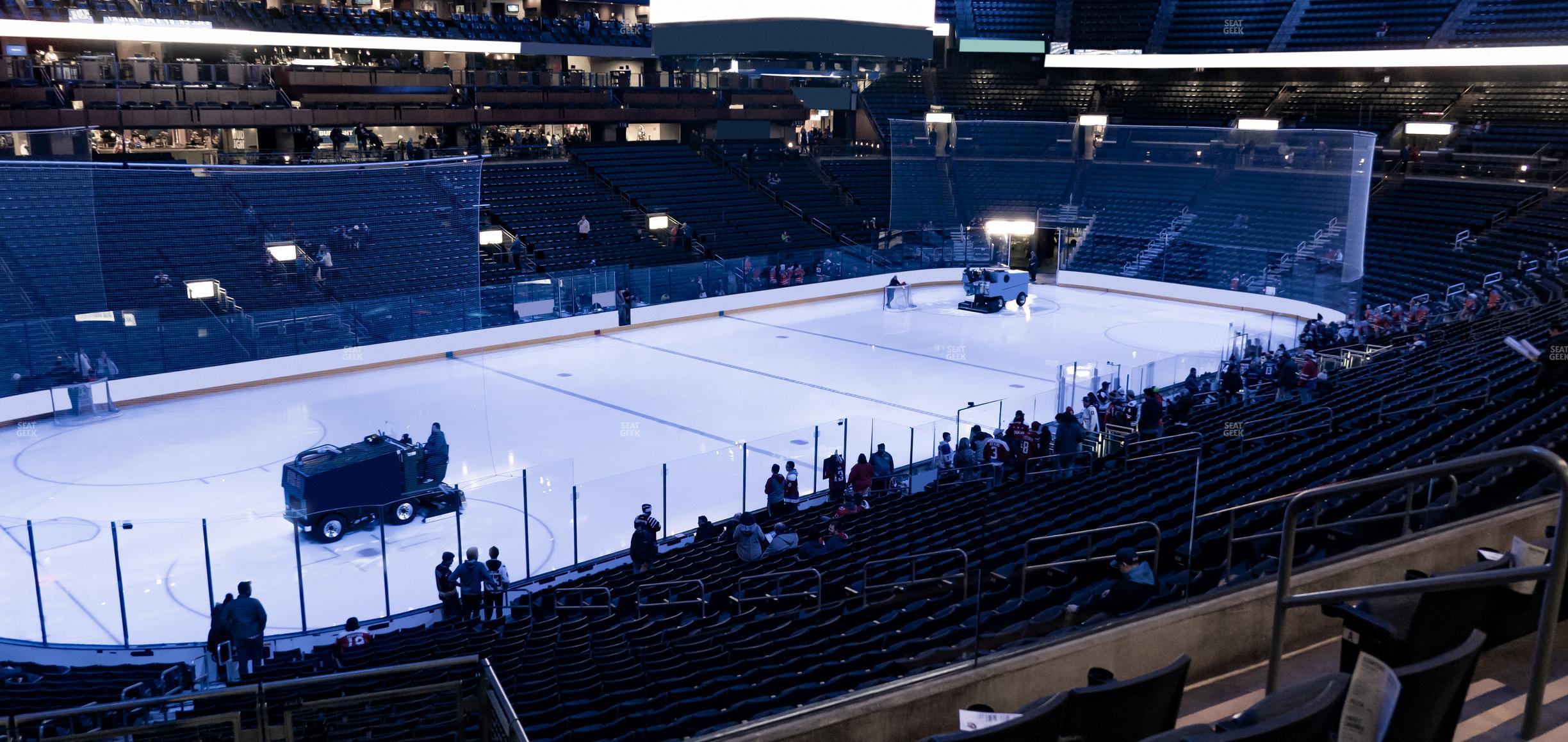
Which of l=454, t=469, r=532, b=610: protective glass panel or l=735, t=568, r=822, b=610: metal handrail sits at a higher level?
l=735, t=568, r=822, b=610: metal handrail

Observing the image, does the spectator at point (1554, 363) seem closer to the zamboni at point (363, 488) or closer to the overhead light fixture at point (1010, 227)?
the zamboni at point (363, 488)

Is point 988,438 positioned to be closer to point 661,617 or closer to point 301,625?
point 661,617

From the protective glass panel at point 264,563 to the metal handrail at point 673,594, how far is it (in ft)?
11.5

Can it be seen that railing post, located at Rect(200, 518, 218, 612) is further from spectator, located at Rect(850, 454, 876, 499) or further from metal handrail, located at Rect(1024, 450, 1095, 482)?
metal handrail, located at Rect(1024, 450, 1095, 482)

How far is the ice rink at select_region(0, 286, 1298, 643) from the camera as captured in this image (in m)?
11.9

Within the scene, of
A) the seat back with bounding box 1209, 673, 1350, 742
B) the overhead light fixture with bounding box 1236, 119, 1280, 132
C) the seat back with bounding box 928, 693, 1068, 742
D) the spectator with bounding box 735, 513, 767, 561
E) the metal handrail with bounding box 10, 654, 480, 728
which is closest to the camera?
the seat back with bounding box 1209, 673, 1350, 742

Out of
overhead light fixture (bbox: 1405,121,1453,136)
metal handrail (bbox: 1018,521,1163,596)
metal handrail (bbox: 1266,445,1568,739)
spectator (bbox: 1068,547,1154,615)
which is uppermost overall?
overhead light fixture (bbox: 1405,121,1453,136)

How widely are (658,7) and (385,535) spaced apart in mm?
8333

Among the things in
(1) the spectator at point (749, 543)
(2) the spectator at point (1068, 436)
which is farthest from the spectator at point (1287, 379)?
(1) the spectator at point (749, 543)

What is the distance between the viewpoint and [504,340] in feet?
90.1

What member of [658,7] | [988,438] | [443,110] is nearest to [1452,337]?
[988,438]

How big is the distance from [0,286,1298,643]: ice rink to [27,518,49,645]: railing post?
0.18ft

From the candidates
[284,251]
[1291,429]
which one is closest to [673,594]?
[1291,429]

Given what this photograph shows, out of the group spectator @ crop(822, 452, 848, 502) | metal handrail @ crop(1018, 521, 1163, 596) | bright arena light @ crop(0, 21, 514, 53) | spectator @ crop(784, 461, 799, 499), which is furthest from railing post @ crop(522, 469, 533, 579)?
bright arena light @ crop(0, 21, 514, 53)
